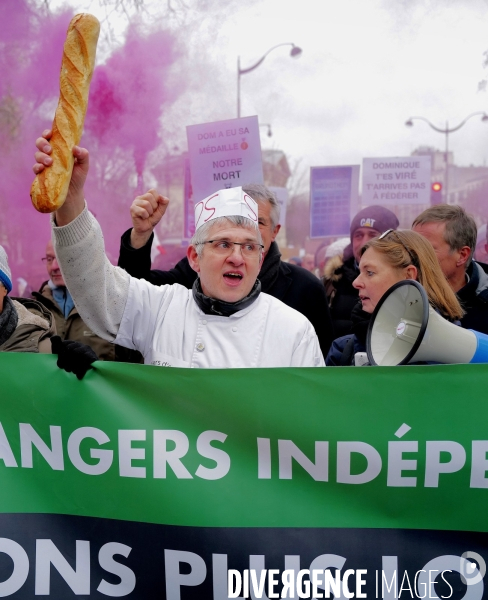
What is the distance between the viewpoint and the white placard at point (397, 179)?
298 inches

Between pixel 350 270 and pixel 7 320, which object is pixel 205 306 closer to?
pixel 7 320

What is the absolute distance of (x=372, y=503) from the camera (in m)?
2.28

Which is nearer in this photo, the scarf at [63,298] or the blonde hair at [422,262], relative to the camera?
the blonde hair at [422,262]

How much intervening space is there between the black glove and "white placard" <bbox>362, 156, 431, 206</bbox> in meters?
5.63

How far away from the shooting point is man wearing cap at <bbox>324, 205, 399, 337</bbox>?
14.9 feet

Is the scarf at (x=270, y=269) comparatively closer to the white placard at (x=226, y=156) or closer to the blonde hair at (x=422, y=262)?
the blonde hair at (x=422, y=262)

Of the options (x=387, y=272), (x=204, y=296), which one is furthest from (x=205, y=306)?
(x=387, y=272)

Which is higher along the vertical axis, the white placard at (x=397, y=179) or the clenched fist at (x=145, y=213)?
the white placard at (x=397, y=179)

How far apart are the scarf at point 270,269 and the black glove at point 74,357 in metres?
1.54

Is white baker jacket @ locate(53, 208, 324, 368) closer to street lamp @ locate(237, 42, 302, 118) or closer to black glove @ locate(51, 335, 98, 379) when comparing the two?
black glove @ locate(51, 335, 98, 379)

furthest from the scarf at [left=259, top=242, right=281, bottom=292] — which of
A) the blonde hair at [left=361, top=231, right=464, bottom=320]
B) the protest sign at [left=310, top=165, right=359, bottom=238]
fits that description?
the protest sign at [left=310, top=165, right=359, bottom=238]

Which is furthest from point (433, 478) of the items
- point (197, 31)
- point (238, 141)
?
point (197, 31)

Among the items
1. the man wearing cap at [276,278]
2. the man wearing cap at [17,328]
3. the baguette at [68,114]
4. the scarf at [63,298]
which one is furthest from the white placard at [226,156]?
the baguette at [68,114]

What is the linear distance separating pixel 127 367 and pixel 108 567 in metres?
0.59
